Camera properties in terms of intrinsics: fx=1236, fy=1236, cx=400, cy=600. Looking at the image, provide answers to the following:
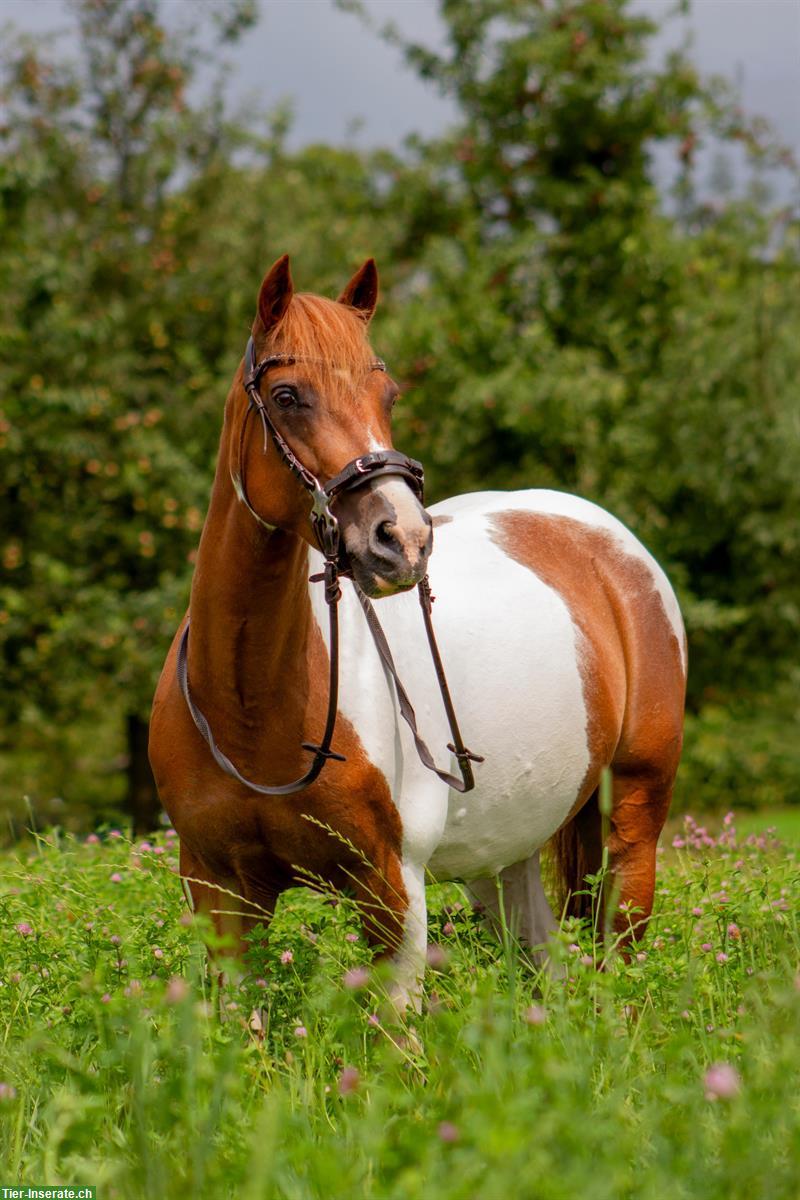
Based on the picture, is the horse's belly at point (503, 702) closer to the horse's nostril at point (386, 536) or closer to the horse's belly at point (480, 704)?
the horse's belly at point (480, 704)

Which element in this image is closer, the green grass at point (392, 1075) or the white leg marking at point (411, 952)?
the green grass at point (392, 1075)

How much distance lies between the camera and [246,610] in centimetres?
320

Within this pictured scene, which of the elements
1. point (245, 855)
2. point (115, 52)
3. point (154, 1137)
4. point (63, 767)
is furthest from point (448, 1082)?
point (63, 767)

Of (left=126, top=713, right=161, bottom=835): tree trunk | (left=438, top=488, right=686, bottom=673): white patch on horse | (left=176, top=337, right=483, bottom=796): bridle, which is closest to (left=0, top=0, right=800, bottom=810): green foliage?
(left=126, top=713, right=161, bottom=835): tree trunk

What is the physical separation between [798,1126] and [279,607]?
1.73 metres

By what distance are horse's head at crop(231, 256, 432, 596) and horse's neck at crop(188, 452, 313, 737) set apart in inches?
4.0

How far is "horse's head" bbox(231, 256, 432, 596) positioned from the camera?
111 inches

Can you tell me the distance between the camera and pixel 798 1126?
6.72ft

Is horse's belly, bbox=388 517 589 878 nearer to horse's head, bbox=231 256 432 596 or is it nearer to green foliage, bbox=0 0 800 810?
horse's head, bbox=231 256 432 596

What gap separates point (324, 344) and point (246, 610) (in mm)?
707

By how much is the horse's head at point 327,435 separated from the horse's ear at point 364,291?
0.21m

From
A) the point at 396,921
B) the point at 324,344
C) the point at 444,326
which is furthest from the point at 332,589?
the point at 444,326

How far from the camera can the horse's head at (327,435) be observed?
2.81 meters

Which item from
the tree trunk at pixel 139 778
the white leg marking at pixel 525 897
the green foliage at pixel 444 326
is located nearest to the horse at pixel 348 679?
the white leg marking at pixel 525 897
